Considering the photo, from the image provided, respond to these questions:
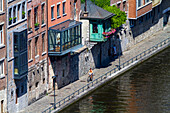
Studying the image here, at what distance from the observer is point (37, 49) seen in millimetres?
96250

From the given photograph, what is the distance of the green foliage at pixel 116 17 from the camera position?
4552 inches

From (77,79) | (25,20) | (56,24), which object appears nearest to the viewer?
(25,20)

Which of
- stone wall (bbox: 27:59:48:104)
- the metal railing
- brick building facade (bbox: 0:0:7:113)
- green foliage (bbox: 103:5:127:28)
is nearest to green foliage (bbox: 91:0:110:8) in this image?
green foliage (bbox: 103:5:127:28)

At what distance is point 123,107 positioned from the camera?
94688mm

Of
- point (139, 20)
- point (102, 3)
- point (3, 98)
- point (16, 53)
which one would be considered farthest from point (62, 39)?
point (139, 20)

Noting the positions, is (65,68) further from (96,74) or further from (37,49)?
(96,74)

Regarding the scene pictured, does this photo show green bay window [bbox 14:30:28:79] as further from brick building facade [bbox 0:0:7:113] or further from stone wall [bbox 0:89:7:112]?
stone wall [bbox 0:89:7:112]

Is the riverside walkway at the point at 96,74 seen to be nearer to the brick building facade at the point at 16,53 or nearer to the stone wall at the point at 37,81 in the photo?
the stone wall at the point at 37,81

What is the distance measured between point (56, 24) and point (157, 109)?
1939 cm

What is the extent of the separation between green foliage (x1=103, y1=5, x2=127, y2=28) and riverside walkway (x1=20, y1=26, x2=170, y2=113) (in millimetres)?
6945

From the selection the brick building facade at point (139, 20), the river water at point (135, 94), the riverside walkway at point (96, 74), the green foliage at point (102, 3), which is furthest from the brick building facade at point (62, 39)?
the brick building facade at point (139, 20)

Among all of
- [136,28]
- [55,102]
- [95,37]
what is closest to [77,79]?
[95,37]

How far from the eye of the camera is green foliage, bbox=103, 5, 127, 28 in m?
116

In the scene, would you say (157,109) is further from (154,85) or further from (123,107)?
(154,85)
